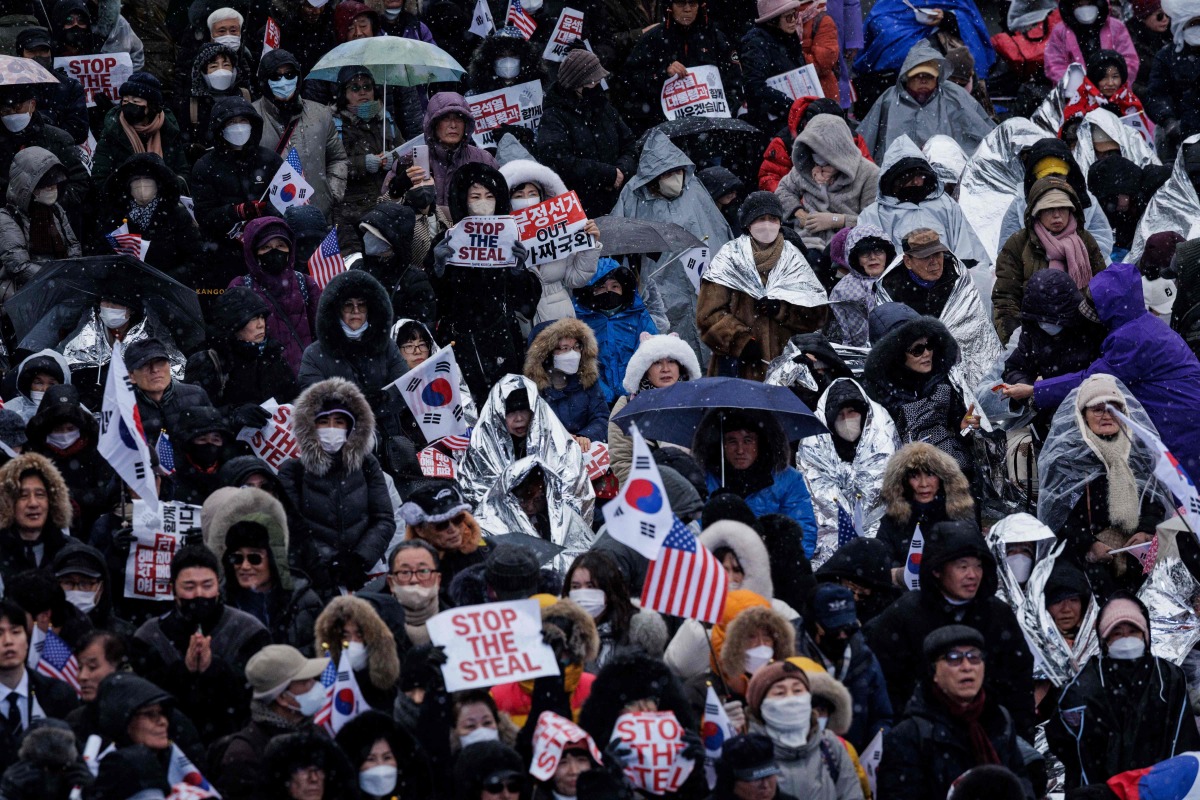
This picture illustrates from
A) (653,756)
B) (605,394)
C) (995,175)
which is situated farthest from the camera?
(995,175)

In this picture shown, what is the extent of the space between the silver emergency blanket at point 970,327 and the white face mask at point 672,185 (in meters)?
1.93

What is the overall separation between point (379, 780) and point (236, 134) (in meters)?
6.97

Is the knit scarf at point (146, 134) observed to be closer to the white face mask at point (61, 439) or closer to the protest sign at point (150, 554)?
the white face mask at point (61, 439)

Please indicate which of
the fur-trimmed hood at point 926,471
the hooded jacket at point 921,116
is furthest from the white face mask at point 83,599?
the hooded jacket at point 921,116

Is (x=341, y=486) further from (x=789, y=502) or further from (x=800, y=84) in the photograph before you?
(x=800, y=84)

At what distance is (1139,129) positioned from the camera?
63.3ft

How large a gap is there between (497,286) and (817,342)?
6.60ft

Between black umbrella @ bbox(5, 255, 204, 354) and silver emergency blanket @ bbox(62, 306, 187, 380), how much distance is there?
0.05m

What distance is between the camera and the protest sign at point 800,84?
18938mm

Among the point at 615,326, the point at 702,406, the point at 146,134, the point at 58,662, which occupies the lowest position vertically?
the point at 615,326

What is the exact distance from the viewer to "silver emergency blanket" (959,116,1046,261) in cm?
1825

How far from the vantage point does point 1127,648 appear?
466 inches

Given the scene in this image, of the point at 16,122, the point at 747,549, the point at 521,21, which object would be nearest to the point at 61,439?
the point at 747,549

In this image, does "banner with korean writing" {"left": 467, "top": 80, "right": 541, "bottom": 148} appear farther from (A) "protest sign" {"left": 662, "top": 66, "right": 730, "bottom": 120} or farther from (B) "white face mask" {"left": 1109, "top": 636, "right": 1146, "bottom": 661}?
(B) "white face mask" {"left": 1109, "top": 636, "right": 1146, "bottom": 661}
